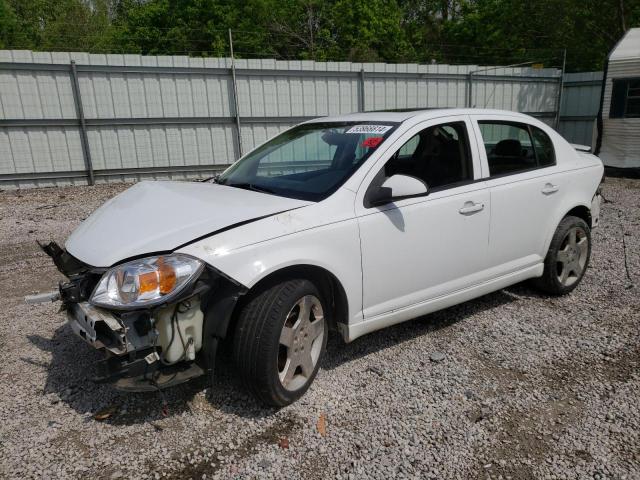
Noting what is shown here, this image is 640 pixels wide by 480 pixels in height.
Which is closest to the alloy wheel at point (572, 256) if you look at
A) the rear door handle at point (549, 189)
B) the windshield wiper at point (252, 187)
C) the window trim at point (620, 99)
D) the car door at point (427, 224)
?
the rear door handle at point (549, 189)

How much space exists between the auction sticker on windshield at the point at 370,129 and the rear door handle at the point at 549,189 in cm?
158

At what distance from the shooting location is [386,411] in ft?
9.72

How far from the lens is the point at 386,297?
329 cm

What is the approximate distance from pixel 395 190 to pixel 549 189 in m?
1.83

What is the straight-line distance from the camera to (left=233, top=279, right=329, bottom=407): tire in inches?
A: 107

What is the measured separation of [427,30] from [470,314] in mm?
37483

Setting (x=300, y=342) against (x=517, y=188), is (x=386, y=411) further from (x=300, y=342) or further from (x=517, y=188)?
(x=517, y=188)

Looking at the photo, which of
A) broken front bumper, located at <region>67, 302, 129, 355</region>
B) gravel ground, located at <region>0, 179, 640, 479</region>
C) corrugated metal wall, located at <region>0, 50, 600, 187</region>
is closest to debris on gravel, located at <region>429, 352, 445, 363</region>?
gravel ground, located at <region>0, 179, 640, 479</region>

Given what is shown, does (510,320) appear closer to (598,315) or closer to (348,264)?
(598,315)

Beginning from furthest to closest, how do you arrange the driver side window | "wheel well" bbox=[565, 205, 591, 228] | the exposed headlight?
1. "wheel well" bbox=[565, 205, 591, 228]
2. the driver side window
3. the exposed headlight

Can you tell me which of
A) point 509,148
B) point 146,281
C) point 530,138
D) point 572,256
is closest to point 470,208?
point 509,148

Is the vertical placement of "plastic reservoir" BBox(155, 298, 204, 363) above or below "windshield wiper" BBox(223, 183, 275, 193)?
below

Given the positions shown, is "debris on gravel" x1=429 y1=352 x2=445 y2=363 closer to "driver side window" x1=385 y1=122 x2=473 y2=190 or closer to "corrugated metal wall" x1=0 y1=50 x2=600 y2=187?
"driver side window" x1=385 y1=122 x2=473 y2=190

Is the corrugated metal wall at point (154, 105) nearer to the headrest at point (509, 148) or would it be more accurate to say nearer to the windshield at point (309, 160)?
the windshield at point (309, 160)
